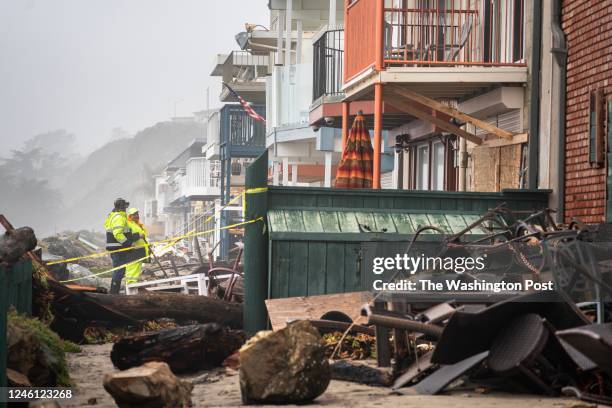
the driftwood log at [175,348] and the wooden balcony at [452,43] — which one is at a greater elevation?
the wooden balcony at [452,43]

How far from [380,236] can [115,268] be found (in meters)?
7.62

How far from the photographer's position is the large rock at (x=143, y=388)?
6.98 meters

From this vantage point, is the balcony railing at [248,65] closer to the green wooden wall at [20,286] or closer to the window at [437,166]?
the window at [437,166]

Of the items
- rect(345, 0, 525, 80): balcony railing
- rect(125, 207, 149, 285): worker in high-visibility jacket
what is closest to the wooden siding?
rect(345, 0, 525, 80): balcony railing

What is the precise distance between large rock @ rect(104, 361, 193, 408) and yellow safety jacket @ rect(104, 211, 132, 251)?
1212 cm

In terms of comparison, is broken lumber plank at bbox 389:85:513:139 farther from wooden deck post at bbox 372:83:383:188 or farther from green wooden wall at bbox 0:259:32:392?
green wooden wall at bbox 0:259:32:392

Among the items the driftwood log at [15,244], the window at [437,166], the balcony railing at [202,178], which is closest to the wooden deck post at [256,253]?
the driftwood log at [15,244]

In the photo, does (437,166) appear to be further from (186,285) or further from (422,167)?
(186,285)

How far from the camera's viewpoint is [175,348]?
31.6ft

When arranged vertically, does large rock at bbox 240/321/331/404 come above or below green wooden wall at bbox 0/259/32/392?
below

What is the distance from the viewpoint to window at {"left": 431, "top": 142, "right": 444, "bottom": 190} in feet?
61.6

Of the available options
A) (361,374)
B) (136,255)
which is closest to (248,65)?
(136,255)

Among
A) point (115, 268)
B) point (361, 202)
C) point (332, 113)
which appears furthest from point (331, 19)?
point (361, 202)

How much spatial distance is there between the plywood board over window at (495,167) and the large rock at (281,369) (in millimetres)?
7201
